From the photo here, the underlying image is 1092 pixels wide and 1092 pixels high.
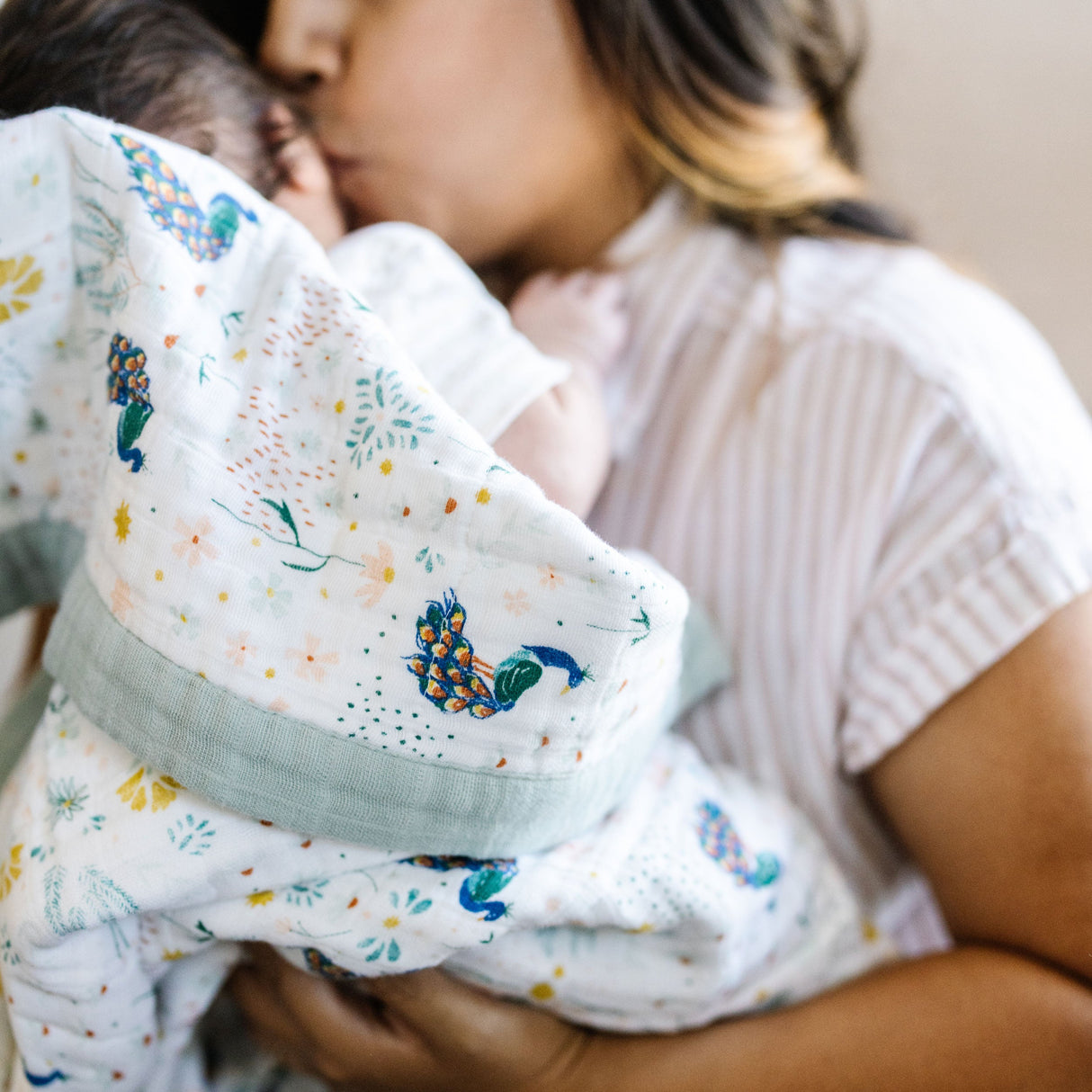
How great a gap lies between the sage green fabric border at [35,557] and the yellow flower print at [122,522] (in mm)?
144

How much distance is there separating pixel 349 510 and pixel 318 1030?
35cm

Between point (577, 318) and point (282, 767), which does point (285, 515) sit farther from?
point (577, 318)

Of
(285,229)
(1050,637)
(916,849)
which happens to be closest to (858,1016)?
(916,849)

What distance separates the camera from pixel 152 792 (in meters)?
0.43

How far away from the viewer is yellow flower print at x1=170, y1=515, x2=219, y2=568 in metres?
0.41

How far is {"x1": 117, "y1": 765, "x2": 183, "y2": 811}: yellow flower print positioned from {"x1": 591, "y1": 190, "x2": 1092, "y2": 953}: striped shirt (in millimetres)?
425

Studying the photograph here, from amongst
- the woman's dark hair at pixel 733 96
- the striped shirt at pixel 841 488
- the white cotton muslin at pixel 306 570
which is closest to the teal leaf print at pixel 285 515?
the white cotton muslin at pixel 306 570

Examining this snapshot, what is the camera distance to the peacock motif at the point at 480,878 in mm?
450

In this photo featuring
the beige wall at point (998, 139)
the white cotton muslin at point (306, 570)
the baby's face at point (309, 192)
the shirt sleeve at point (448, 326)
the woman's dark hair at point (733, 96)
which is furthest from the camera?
the beige wall at point (998, 139)

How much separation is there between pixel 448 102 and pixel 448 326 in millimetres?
267

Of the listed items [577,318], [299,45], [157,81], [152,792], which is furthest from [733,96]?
[152,792]

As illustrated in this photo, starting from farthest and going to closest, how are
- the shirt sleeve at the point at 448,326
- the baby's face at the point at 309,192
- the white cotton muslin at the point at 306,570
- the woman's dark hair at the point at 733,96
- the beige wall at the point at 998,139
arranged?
1. the beige wall at the point at 998,139
2. the woman's dark hair at the point at 733,96
3. the baby's face at the point at 309,192
4. the shirt sleeve at the point at 448,326
5. the white cotton muslin at the point at 306,570

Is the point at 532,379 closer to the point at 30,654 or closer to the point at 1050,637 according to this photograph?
the point at 1050,637

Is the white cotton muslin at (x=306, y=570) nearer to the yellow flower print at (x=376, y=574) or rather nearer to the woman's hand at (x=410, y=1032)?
the yellow flower print at (x=376, y=574)
